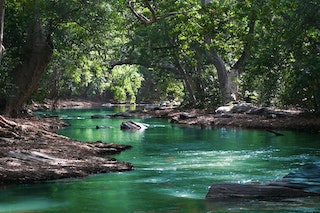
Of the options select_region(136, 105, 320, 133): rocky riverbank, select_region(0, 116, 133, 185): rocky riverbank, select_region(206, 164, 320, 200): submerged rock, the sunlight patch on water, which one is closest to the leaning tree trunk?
select_region(0, 116, 133, 185): rocky riverbank

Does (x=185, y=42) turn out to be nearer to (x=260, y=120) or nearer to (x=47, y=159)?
(x=260, y=120)

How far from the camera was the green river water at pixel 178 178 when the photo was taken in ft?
29.9

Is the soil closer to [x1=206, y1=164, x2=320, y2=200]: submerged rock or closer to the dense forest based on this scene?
the dense forest

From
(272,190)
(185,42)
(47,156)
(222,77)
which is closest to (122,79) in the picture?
(222,77)

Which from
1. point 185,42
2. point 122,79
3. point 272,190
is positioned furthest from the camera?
point 122,79

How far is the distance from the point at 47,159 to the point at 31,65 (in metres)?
10.9

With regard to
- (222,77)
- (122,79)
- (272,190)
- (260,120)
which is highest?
(122,79)

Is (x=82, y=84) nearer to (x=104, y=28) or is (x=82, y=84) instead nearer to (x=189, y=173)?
(x=104, y=28)

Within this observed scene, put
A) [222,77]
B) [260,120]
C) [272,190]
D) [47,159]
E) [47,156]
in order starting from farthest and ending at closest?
1. [222,77]
2. [260,120]
3. [47,156]
4. [47,159]
5. [272,190]

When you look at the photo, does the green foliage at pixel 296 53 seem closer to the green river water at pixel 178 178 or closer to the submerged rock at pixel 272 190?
the green river water at pixel 178 178

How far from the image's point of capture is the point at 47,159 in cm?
1255

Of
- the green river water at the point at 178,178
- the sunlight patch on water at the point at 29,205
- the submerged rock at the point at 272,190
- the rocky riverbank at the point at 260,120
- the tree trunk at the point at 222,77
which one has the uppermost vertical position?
the tree trunk at the point at 222,77

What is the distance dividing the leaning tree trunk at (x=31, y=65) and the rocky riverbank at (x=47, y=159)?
19.9ft

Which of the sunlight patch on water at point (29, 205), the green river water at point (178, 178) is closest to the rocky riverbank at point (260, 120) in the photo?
the green river water at point (178, 178)
